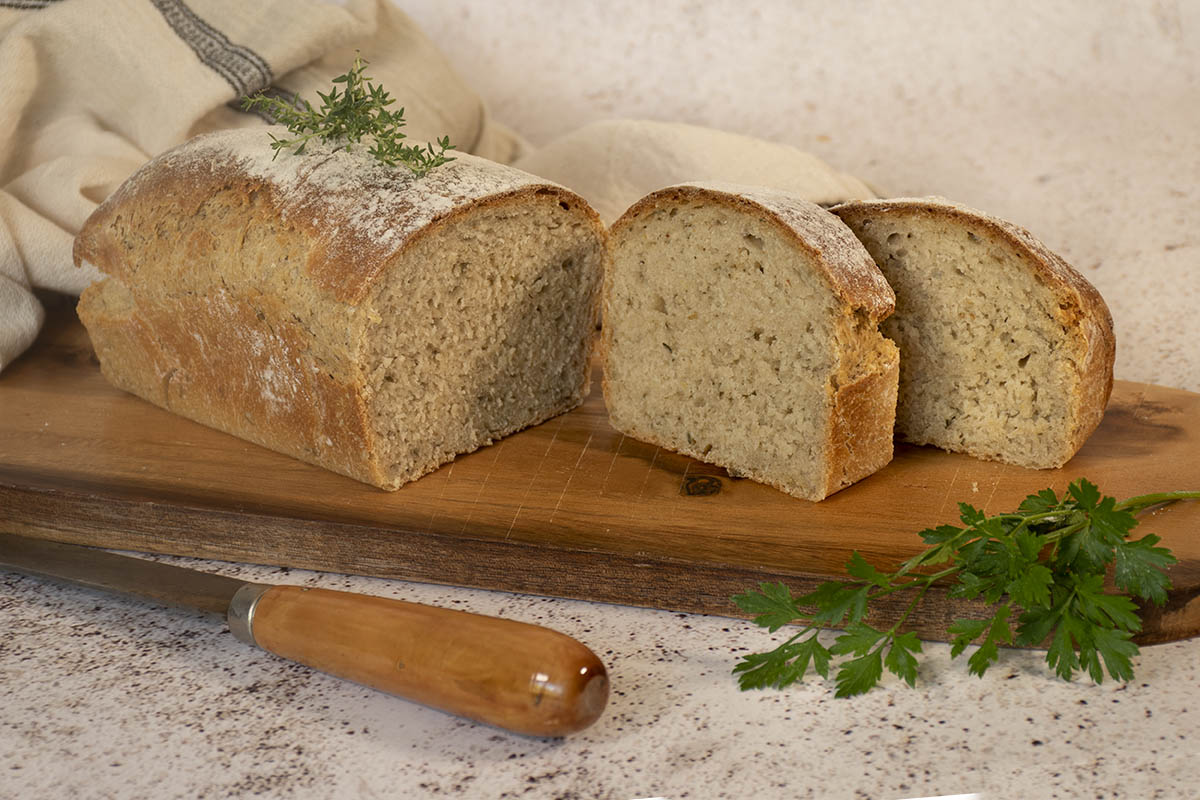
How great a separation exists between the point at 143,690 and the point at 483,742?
78 cm

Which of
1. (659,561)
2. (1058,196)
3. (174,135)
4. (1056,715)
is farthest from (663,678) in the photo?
(1058,196)

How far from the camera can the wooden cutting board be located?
2953 mm

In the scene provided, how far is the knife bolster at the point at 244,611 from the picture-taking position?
260 cm

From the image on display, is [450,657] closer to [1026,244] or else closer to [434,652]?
[434,652]

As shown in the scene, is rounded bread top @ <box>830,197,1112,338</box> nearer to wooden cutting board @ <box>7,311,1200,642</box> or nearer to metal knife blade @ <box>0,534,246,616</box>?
wooden cutting board @ <box>7,311,1200,642</box>

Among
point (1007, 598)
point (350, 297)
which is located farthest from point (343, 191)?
point (1007, 598)

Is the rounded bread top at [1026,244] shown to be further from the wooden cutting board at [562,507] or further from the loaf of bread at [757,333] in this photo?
the wooden cutting board at [562,507]

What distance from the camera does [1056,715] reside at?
253 cm

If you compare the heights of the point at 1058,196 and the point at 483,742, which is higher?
the point at 1058,196

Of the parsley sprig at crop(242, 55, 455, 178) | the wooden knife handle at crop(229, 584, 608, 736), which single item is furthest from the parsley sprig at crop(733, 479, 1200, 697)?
the parsley sprig at crop(242, 55, 455, 178)

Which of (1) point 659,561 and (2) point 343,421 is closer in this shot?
→ (1) point 659,561

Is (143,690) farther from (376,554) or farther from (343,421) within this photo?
(343,421)

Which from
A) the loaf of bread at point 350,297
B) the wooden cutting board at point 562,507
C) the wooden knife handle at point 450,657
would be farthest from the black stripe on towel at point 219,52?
the wooden knife handle at point 450,657

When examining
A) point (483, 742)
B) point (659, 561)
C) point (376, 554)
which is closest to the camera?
point (483, 742)
